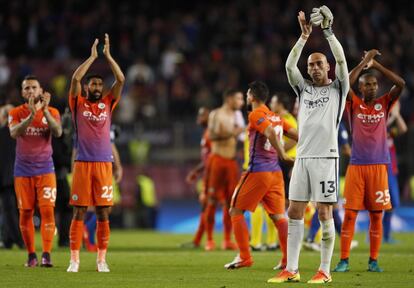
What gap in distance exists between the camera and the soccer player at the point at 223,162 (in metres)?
18.0

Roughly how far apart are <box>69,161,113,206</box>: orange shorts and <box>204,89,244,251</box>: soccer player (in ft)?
16.3

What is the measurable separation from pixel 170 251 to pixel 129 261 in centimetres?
249

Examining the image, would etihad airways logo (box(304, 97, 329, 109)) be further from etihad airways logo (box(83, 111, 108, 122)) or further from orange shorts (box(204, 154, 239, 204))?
orange shorts (box(204, 154, 239, 204))

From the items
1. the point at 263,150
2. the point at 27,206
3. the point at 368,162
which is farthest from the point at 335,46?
the point at 27,206

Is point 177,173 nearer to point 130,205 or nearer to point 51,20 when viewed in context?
point 130,205

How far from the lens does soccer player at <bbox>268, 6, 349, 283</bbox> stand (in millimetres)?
11680

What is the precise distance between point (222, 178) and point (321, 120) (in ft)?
21.6

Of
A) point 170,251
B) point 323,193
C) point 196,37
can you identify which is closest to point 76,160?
point 323,193

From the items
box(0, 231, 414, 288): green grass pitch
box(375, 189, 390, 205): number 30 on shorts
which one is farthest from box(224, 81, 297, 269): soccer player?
box(375, 189, 390, 205): number 30 on shorts

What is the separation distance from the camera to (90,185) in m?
13.2

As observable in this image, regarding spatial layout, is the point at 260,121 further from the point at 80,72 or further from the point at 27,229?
the point at 27,229

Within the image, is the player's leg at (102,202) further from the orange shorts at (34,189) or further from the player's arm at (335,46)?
the player's arm at (335,46)

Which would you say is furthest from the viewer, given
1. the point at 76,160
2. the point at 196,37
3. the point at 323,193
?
the point at 196,37

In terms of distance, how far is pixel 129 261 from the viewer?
14977mm
